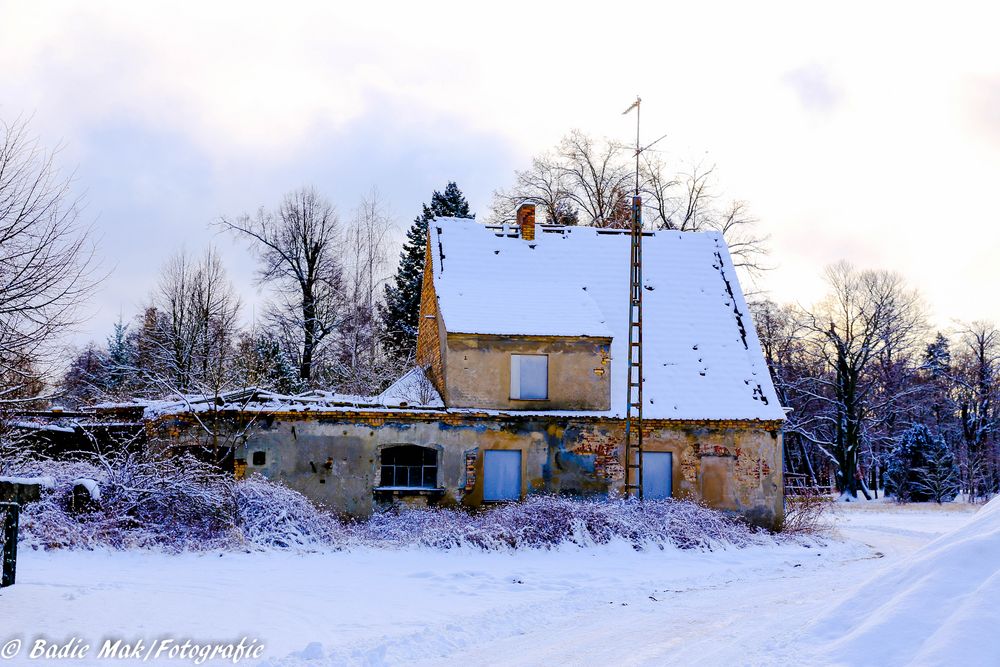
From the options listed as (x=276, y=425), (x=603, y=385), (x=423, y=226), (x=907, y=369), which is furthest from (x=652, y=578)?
(x=907, y=369)

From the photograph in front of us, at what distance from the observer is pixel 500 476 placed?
77.3 feet

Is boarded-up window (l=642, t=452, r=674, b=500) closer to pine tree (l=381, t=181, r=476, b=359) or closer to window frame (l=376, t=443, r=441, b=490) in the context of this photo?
window frame (l=376, t=443, r=441, b=490)

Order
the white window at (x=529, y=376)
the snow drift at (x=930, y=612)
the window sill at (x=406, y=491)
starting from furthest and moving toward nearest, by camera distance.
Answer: the white window at (x=529, y=376)
the window sill at (x=406, y=491)
the snow drift at (x=930, y=612)

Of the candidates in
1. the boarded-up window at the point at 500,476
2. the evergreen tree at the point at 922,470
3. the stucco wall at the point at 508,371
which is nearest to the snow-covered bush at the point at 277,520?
A: the boarded-up window at the point at 500,476

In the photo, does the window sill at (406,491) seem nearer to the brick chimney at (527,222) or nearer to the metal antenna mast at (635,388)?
the metal antenna mast at (635,388)

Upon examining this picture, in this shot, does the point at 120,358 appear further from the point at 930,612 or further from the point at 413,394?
the point at 930,612

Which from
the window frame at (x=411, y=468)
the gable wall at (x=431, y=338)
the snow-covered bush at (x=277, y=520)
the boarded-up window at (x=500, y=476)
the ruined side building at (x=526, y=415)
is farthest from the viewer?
the gable wall at (x=431, y=338)

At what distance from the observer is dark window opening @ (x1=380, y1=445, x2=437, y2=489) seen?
23.2 metres

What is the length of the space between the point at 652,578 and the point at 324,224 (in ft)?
101

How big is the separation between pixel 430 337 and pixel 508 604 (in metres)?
15.4

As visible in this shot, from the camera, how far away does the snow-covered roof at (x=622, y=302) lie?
24.7m

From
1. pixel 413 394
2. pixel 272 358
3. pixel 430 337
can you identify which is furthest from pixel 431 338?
pixel 272 358

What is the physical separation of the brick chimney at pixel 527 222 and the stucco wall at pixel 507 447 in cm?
724

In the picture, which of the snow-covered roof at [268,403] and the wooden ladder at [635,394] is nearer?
the snow-covered roof at [268,403]
